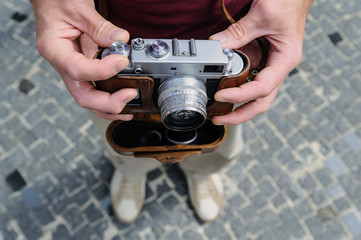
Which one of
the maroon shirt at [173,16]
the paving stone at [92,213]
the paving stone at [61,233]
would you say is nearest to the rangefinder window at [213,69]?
the maroon shirt at [173,16]

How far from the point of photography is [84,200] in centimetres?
307

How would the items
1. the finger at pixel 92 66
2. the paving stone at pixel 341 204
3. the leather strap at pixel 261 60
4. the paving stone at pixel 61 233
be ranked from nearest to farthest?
the finger at pixel 92 66, the leather strap at pixel 261 60, the paving stone at pixel 61 233, the paving stone at pixel 341 204

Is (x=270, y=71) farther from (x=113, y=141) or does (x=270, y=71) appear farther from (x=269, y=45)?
(x=113, y=141)

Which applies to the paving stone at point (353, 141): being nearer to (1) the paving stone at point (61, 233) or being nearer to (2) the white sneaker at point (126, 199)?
(2) the white sneaker at point (126, 199)

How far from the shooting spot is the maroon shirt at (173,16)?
153cm

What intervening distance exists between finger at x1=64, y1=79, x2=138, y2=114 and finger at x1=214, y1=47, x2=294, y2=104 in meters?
0.39

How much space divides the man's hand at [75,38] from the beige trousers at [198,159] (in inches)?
23.6

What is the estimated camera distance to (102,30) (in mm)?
1531

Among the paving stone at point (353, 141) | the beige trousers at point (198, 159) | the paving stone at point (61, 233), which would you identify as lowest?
the paving stone at point (61, 233)

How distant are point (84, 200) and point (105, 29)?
6.37ft

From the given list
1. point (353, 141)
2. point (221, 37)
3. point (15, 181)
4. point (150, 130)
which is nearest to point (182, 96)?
point (221, 37)

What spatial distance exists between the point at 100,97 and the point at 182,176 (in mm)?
1812

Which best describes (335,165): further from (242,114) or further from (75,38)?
(75,38)

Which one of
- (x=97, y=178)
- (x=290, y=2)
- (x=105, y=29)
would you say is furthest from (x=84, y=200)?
(x=290, y=2)
